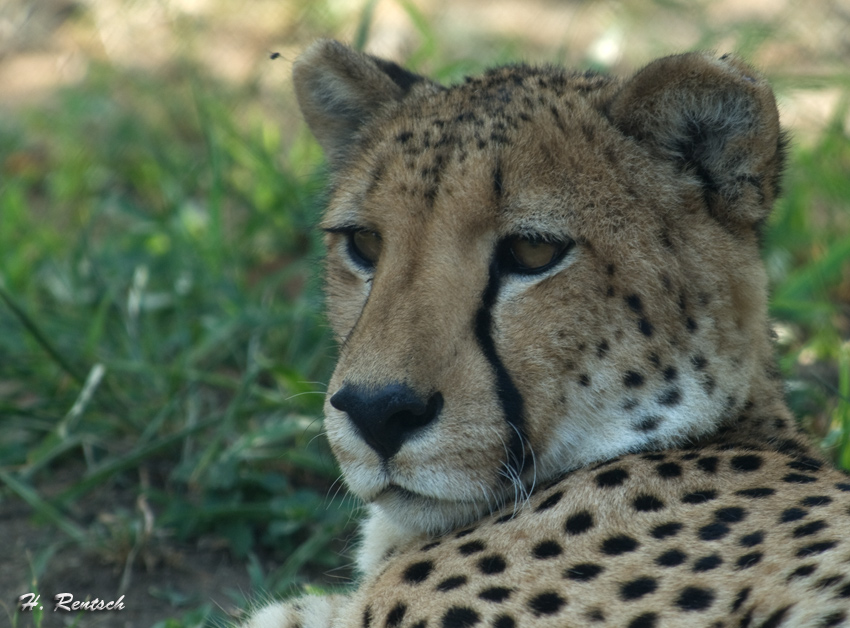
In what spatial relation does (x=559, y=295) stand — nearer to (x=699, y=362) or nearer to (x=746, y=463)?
(x=699, y=362)

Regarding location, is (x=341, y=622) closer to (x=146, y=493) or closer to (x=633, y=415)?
(x=633, y=415)

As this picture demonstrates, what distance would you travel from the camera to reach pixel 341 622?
1.83 metres

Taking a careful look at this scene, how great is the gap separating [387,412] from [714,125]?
2.63 feet

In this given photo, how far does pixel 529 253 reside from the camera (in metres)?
1.83

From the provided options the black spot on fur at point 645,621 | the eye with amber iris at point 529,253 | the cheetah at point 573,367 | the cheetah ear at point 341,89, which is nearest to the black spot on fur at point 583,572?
the cheetah at point 573,367

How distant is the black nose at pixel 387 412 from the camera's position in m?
1.67

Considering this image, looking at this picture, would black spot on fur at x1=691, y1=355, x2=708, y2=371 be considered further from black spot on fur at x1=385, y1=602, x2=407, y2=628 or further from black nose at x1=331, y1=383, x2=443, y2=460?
black spot on fur at x1=385, y1=602, x2=407, y2=628

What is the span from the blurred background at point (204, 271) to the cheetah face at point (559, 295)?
49 centimetres

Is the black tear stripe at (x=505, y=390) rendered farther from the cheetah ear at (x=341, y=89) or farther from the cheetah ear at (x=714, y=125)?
the cheetah ear at (x=341, y=89)

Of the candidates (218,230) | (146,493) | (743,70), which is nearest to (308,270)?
(218,230)

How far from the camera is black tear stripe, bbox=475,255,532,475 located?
176 centimetres

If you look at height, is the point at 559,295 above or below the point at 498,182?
below

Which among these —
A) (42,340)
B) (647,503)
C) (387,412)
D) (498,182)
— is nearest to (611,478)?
(647,503)

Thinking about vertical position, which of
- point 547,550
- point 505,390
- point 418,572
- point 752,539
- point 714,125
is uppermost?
point 714,125
